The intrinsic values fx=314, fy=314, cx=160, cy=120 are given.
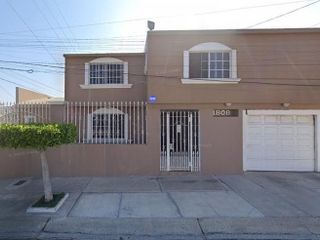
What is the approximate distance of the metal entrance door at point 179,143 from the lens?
11.2m

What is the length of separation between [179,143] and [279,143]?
3.83 meters

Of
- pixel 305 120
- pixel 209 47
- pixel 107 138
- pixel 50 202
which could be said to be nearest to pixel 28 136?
pixel 50 202

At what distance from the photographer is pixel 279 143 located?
11852mm

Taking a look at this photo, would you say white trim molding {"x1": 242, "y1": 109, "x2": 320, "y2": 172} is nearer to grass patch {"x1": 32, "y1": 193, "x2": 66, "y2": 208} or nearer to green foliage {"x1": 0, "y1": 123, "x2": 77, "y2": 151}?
grass patch {"x1": 32, "y1": 193, "x2": 66, "y2": 208}

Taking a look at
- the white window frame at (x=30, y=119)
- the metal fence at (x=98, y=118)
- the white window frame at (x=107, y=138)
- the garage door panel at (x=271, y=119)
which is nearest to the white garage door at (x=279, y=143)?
the garage door panel at (x=271, y=119)

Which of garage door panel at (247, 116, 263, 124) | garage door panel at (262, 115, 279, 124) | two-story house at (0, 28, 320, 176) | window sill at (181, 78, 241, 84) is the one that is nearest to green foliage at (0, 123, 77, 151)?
two-story house at (0, 28, 320, 176)

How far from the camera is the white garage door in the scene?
11812 mm

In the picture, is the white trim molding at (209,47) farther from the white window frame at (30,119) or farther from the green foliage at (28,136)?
the green foliage at (28,136)

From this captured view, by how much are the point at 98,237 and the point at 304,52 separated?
9.80 metres

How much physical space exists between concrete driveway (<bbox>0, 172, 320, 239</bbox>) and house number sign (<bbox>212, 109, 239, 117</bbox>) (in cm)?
224

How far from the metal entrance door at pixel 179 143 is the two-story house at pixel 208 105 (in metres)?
0.04

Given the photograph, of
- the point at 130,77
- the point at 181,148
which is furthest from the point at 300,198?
the point at 130,77

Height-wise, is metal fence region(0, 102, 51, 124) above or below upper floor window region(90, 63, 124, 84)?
below

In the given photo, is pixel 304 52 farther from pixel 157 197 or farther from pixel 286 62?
pixel 157 197
